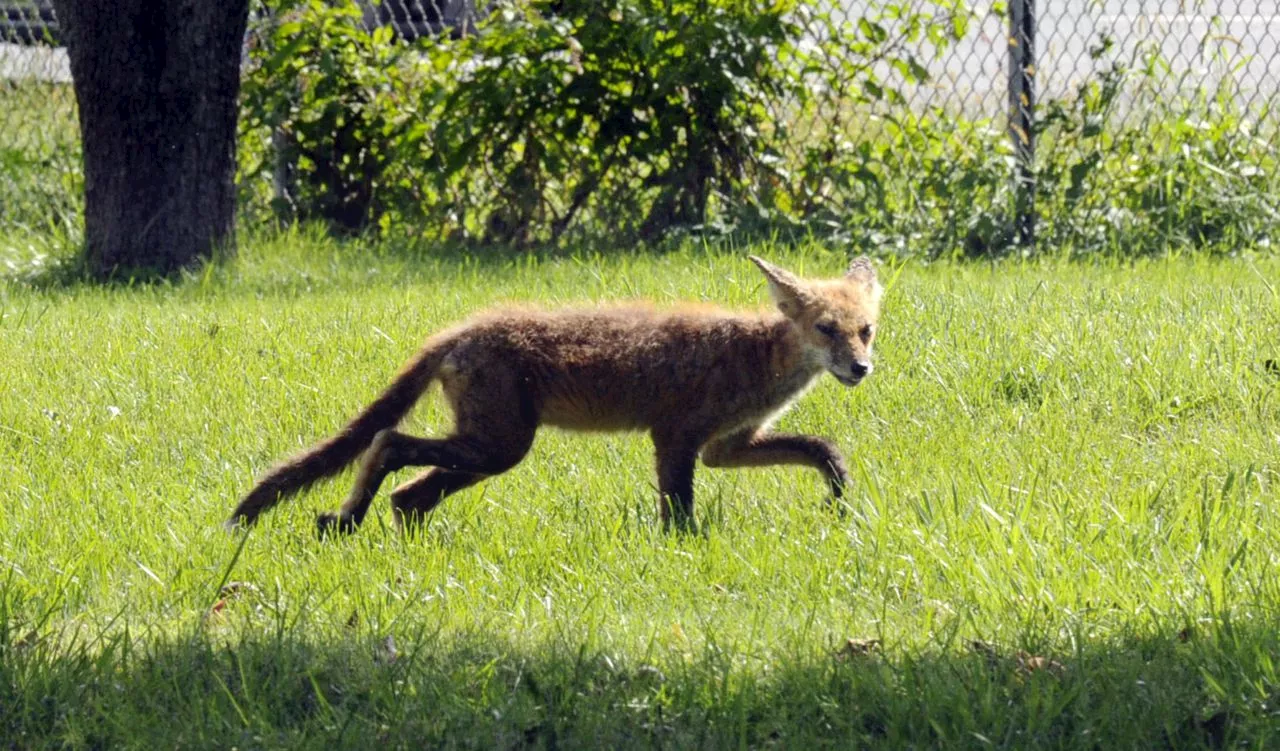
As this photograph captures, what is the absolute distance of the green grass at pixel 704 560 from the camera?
12.9 feet

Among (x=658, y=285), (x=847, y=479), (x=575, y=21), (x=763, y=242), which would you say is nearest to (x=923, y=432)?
(x=847, y=479)

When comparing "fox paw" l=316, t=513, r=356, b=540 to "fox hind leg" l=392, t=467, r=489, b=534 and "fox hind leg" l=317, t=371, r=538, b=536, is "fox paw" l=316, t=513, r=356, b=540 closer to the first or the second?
"fox hind leg" l=317, t=371, r=538, b=536

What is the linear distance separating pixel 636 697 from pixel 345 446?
1755 millimetres

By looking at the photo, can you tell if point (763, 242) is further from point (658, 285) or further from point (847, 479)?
point (847, 479)

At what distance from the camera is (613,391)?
5.66 meters

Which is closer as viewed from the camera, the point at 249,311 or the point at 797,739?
the point at 797,739

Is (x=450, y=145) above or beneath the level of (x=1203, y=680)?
beneath

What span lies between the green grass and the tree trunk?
1623 mm

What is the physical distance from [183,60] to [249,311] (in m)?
1.80

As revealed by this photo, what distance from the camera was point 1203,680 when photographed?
12.8 ft

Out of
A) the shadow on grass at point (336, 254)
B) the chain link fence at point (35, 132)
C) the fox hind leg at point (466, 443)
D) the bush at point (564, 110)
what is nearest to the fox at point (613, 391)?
the fox hind leg at point (466, 443)

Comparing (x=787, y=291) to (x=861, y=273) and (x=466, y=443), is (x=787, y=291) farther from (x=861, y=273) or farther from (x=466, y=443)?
(x=466, y=443)

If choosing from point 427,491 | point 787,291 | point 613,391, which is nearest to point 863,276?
point 787,291

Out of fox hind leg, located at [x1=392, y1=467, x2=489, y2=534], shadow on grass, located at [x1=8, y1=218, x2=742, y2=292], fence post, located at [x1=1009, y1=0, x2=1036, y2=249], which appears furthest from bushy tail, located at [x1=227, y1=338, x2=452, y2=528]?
fence post, located at [x1=1009, y1=0, x2=1036, y2=249]
